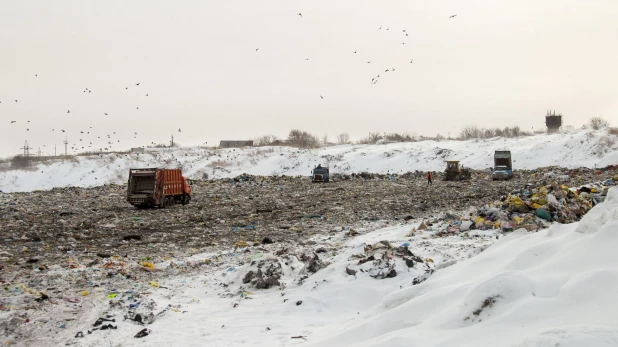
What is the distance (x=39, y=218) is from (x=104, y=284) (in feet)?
28.1

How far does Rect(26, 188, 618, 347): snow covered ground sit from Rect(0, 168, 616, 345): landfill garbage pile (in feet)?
0.83

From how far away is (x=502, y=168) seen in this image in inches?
1056

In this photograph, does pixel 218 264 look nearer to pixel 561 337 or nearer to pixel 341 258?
pixel 341 258

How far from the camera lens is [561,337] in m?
2.74

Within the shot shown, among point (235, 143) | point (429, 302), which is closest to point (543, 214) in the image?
point (429, 302)

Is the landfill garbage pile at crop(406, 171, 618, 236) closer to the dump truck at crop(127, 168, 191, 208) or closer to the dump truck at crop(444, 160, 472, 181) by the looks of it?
the dump truck at crop(127, 168, 191, 208)

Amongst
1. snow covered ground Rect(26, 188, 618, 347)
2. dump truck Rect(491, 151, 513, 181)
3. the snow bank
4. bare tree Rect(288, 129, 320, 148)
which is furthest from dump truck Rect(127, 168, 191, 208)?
bare tree Rect(288, 129, 320, 148)

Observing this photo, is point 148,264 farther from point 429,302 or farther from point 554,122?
point 554,122

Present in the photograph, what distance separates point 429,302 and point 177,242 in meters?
7.49

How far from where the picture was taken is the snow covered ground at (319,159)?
114 ft

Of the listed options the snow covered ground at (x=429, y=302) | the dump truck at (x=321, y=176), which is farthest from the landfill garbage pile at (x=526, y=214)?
the dump truck at (x=321, y=176)

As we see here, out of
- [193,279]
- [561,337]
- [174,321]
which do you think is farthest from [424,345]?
[193,279]

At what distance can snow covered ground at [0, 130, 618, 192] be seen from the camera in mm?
34812

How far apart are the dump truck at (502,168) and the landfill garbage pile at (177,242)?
25.6ft
